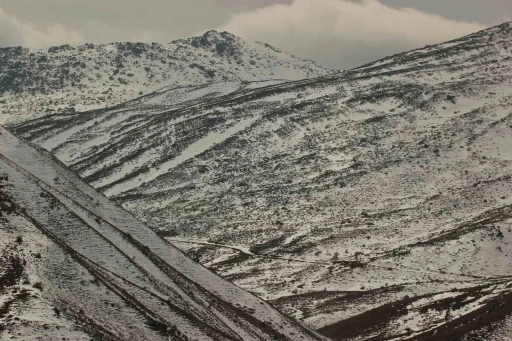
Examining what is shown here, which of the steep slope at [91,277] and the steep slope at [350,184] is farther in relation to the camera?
the steep slope at [350,184]

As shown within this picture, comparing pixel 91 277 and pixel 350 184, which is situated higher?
pixel 350 184

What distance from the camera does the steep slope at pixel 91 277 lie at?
23297mm

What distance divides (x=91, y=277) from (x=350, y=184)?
7820 centimetres

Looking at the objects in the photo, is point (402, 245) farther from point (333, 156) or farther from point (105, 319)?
point (105, 319)

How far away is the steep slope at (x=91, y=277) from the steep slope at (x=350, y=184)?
55.7ft

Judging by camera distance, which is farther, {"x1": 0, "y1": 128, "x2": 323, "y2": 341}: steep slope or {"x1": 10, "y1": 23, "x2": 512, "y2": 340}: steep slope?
{"x1": 10, "y1": 23, "x2": 512, "y2": 340}: steep slope

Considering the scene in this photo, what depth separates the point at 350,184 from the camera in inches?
3999

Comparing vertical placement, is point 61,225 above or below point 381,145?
below

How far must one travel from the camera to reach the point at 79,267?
90.5 feet

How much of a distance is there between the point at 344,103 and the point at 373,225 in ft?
187

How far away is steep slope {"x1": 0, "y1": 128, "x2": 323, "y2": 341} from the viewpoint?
917 inches

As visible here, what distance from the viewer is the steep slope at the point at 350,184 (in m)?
58.0

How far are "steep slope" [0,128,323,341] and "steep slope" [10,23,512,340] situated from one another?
16970 millimetres

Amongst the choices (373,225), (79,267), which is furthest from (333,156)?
(79,267)
